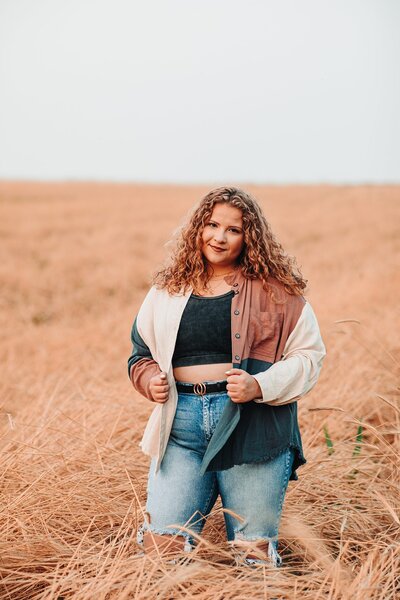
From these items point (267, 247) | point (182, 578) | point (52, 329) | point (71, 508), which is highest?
point (267, 247)

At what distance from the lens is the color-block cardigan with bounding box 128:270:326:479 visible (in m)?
2.24

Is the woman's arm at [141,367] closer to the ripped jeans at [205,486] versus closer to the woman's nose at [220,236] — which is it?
the ripped jeans at [205,486]

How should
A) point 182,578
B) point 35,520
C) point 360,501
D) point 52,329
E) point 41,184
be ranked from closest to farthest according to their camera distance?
1. point 182,578
2. point 35,520
3. point 360,501
4. point 52,329
5. point 41,184

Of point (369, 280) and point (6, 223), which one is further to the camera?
point (6, 223)

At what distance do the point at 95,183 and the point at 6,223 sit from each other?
15031 mm

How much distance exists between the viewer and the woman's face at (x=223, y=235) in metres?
2.41

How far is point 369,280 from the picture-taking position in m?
8.70

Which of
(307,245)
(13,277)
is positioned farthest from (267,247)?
(307,245)

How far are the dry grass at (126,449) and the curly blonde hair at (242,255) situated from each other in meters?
0.29

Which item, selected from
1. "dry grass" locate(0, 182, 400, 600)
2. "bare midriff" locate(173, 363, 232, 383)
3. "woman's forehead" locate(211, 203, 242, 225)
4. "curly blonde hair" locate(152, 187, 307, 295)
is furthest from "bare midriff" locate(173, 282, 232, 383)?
"woman's forehead" locate(211, 203, 242, 225)

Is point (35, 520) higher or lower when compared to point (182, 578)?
lower

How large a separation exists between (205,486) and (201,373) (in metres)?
0.40

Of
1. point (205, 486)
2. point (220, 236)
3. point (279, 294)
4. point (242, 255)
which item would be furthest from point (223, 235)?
point (205, 486)

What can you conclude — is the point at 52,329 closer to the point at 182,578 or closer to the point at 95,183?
the point at 182,578
